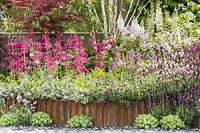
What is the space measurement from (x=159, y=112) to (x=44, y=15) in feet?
10.4

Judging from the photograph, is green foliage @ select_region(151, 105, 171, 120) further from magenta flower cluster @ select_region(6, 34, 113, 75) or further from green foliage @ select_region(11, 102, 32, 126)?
magenta flower cluster @ select_region(6, 34, 113, 75)

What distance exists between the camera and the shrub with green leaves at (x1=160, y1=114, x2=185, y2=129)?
591 centimetres

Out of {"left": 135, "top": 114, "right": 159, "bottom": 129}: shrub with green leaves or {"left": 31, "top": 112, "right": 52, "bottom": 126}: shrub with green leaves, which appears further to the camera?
{"left": 31, "top": 112, "right": 52, "bottom": 126}: shrub with green leaves

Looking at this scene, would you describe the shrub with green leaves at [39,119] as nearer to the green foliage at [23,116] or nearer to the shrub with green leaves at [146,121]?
the green foliage at [23,116]

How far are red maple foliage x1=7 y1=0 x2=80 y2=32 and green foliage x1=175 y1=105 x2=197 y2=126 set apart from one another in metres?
3.27

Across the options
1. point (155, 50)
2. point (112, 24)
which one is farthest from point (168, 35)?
point (112, 24)

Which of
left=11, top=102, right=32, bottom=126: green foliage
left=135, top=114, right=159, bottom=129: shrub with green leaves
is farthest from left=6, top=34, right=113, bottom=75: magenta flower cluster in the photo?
left=135, top=114, right=159, bottom=129: shrub with green leaves

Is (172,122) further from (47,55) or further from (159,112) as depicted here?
(47,55)

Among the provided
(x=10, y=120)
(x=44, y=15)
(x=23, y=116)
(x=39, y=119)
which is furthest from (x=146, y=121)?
(x=44, y=15)

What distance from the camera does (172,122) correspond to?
Answer: 5.91 m

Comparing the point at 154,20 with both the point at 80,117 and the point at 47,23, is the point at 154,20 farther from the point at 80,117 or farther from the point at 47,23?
the point at 80,117

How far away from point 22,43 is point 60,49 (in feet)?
2.09

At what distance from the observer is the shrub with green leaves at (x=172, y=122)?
591 centimetres

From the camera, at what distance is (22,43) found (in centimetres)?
822
